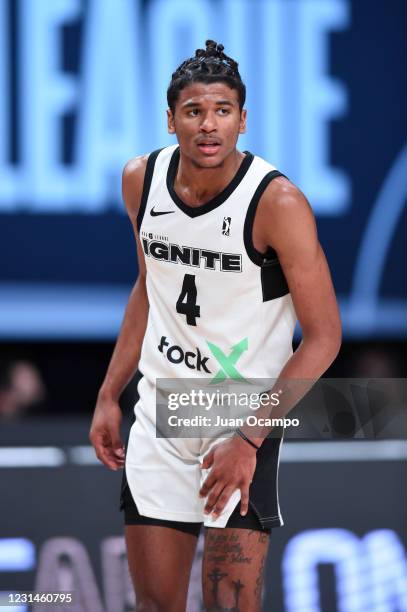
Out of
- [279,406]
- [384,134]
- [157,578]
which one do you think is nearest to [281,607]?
[157,578]

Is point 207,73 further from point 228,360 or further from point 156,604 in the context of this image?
point 156,604

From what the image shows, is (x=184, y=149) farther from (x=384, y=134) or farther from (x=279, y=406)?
(x=384, y=134)

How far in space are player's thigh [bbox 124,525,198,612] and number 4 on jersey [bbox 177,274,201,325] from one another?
63cm

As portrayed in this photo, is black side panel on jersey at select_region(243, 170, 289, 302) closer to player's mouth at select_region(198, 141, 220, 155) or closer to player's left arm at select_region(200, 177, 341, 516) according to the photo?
player's left arm at select_region(200, 177, 341, 516)

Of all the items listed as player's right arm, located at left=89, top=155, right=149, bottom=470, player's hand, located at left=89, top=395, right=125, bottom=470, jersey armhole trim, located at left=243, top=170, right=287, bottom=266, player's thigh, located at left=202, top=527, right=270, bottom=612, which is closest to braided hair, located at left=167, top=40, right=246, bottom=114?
jersey armhole trim, located at left=243, top=170, right=287, bottom=266

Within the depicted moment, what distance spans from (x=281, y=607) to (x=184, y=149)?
2208 mm

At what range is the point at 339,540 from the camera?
4645mm

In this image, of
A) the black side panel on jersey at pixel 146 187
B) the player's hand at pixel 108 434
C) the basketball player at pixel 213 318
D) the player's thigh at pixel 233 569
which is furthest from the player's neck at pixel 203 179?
the player's thigh at pixel 233 569

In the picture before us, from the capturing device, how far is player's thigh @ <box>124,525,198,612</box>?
10.7 ft

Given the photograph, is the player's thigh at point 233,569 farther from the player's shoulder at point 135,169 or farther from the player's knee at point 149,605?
the player's shoulder at point 135,169

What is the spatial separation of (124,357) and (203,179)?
2.22ft

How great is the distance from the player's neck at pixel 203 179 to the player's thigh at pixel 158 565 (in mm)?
979

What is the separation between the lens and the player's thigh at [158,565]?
325 cm

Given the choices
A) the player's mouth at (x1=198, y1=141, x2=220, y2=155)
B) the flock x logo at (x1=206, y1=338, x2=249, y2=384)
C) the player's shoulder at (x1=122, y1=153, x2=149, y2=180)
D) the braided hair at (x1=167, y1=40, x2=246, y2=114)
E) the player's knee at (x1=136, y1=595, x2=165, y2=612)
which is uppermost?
the braided hair at (x1=167, y1=40, x2=246, y2=114)
